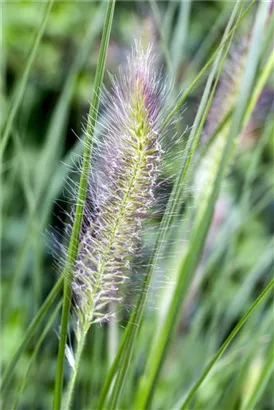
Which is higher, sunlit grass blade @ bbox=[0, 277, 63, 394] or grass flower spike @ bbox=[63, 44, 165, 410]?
grass flower spike @ bbox=[63, 44, 165, 410]

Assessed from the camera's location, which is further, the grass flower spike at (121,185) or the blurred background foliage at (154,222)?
the blurred background foliage at (154,222)

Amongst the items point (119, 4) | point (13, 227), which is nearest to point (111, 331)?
point (13, 227)

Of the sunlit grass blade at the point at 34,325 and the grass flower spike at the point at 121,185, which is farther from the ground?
the grass flower spike at the point at 121,185

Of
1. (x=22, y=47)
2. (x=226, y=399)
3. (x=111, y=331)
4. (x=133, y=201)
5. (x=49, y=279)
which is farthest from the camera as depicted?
(x=22, y=47)

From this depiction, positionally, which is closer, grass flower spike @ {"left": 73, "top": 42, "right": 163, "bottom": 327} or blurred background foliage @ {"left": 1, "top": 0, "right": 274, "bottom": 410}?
grass flower spike @ {"left": 73, "top": 42, "right": 163, "bottom": 327}

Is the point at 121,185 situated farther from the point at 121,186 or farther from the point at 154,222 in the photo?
the point at 154,222

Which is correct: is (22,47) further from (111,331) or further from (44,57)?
(111,331)
